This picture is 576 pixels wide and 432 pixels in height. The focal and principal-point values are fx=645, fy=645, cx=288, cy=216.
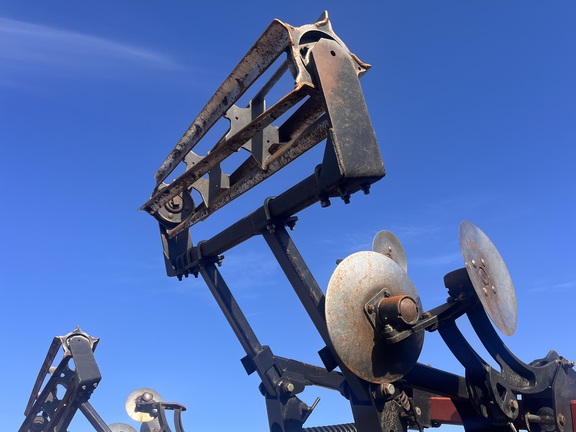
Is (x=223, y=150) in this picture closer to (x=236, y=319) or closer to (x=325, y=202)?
(x=325, y=202)

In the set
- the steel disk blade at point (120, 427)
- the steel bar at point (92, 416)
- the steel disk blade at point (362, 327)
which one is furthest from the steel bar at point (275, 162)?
the steel disk blade at point (120, 427)

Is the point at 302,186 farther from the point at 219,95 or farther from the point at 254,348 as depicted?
the point at 254,348

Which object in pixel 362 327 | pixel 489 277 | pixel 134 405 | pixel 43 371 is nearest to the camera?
pixel 362 327

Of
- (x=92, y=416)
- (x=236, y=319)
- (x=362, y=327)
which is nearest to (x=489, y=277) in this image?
(x=362, y=327)

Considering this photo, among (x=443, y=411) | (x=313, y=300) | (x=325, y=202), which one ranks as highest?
(x=325, y=202)

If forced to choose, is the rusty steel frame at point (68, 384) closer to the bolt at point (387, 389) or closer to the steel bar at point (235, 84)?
the steel bar at point (235, 84)

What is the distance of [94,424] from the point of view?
9547 mm

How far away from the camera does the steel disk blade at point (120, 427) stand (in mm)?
11420

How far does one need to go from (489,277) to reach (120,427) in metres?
8.25

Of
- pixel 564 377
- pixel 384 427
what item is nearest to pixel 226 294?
pixel 384 427

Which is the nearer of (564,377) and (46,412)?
(564,377)

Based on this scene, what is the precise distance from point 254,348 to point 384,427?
7.06 ft

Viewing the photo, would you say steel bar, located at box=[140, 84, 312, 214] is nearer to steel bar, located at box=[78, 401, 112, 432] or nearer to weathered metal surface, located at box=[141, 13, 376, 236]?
weathered metal surface, located at box=[141, 13, 376, 236]

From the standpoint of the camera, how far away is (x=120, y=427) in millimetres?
11492
